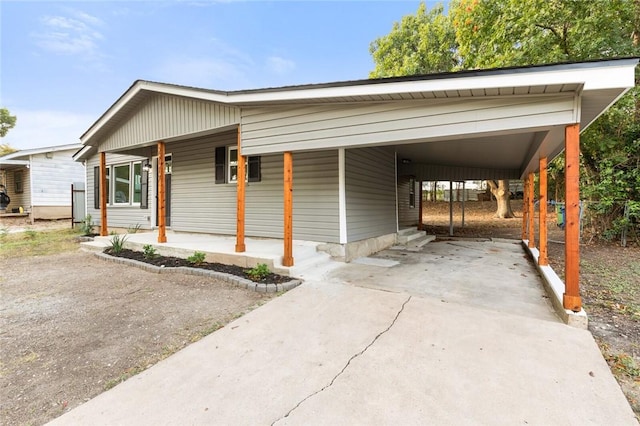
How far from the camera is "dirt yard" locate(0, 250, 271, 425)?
2014 mm

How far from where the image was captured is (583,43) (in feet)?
22.9

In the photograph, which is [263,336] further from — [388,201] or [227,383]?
[388,201]

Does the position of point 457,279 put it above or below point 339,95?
below

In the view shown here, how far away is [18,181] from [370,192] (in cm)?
2062

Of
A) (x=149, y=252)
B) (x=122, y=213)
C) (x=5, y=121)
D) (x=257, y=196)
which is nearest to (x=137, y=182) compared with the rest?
(x=122, y=213)

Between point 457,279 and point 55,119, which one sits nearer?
point 457,279

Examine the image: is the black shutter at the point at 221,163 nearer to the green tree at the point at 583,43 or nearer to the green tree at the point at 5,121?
the green tree at the point at 583,43

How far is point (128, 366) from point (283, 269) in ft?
8.12

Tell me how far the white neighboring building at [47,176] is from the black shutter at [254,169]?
41.7ft

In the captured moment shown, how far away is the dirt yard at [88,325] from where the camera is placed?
201 cm

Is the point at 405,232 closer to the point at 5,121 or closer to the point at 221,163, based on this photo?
the point at 221,163

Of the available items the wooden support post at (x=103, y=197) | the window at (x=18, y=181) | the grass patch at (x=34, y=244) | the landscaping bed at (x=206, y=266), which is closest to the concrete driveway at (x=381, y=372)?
the landscaping bed at (x=206, y=266)

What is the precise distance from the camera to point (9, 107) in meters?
26.1

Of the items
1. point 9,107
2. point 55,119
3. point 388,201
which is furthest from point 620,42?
point 9,107
